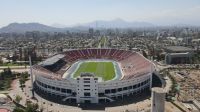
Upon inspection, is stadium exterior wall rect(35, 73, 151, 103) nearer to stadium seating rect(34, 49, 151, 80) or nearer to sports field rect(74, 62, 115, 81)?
stadium seating rect(34, 49, 151, 80)

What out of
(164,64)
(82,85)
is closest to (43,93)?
(82,85)

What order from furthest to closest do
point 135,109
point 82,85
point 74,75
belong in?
point 74,75, point 82,85, point 135,109

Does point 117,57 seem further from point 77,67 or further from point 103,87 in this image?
point 103,87

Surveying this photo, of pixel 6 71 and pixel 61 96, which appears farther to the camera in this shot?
pixel 6 71

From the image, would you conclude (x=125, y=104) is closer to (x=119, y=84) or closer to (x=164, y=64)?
(x=119, y=84)

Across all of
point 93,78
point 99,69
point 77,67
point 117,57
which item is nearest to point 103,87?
point 93,78

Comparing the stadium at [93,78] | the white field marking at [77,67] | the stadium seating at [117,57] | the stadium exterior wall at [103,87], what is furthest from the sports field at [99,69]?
the stadium exterior wall at [103,87]

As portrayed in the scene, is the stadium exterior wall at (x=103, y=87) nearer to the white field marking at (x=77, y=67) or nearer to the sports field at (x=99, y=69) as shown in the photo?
the white field marking at (x=77, y=67)
